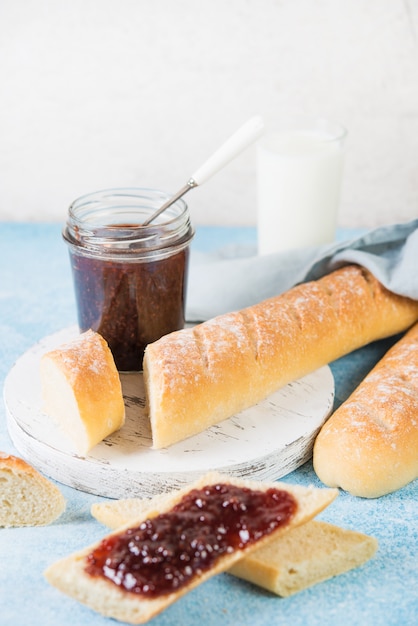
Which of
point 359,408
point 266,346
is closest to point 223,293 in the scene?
point 266,346

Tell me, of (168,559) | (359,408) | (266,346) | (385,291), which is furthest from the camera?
(385,291)

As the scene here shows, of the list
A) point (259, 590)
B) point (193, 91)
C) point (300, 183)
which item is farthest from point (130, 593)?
point (193, 91)

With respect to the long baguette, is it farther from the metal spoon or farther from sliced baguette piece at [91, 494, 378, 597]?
the metal spoon

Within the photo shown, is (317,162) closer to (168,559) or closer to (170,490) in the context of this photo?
(170,490)

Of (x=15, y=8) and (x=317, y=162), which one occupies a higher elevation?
(x=15, y=8)

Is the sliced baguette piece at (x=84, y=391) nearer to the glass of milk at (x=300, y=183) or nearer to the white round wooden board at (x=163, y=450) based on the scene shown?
the white round wooden board at (x=163, y=450)

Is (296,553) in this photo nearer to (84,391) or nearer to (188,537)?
(188,537)
